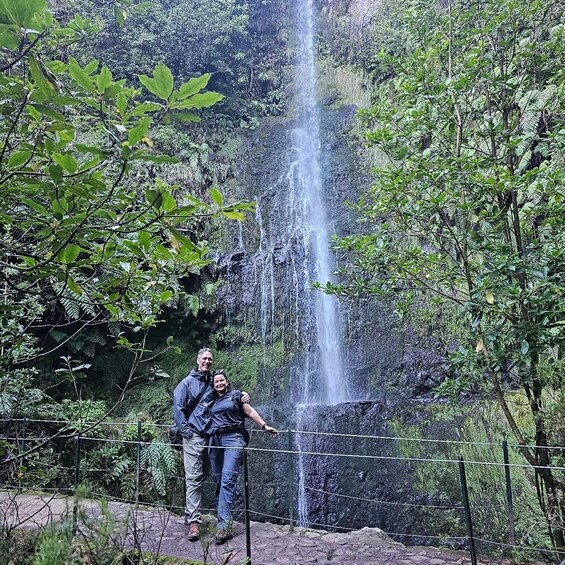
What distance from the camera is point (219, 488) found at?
166 inches

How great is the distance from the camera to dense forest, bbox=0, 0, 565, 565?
172cm

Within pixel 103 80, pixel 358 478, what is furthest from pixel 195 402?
pixel 358 478

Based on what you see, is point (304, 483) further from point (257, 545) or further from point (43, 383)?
point (43, 383)

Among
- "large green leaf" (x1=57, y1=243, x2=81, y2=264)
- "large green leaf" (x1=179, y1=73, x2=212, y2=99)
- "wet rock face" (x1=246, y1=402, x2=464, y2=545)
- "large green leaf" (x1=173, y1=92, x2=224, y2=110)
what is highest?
"large green leaf" (x1=179, y1=73, x2=212, y2=99)

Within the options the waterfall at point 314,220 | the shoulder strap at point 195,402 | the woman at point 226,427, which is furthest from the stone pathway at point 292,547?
the waterfall at point 314,220

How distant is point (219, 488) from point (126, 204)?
10.3 feet

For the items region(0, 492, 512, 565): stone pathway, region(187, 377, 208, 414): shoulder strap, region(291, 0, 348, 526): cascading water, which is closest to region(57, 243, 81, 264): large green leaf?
region(0, 492, 512, 565): stone pathway

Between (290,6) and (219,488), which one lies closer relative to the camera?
(219,488)

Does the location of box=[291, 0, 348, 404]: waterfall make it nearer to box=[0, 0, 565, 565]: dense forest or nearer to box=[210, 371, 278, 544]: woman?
box=[0, 0, 565, 565]: dense forest

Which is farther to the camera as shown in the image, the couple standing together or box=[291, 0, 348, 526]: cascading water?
box=[291, 0, 348, 526]: cascading water

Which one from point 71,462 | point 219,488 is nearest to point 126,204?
point 219,488

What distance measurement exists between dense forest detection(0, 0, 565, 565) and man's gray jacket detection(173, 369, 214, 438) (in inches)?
23.4

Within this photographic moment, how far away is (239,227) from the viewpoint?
12.1m

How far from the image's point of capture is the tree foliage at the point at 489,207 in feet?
11.7
